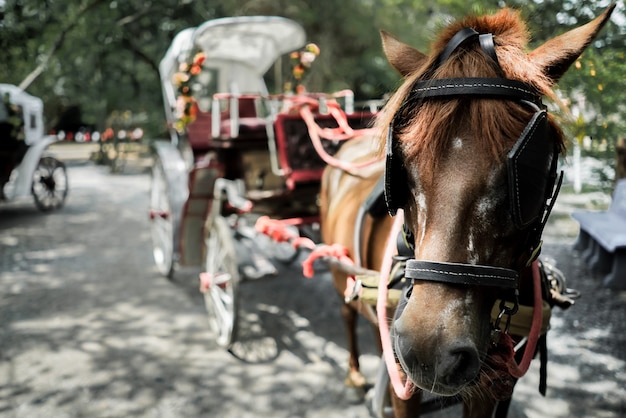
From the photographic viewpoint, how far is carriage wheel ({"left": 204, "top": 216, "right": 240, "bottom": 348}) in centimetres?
374

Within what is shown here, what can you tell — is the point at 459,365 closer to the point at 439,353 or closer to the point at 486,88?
the point at 439,353

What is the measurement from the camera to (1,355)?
378cm

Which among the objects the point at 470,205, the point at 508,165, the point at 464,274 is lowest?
the point at 464,274

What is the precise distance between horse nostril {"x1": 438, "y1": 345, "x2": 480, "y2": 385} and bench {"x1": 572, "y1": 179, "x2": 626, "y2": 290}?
7.94 feet

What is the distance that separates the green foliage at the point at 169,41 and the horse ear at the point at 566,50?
473mm

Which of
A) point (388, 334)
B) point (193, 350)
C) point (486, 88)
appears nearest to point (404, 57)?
point (486, 88)

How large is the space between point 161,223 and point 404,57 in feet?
15.0

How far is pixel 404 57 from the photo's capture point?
66.6 inches

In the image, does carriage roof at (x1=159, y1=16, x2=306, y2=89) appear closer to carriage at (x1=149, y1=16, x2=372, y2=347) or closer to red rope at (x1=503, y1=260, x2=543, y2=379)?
carriage at (x1=149, y1=16, x2=372, y2=347)

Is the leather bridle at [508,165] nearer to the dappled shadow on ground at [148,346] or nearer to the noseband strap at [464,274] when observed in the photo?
the noseband strap at [464,274]

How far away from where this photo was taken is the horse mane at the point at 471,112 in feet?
4.22

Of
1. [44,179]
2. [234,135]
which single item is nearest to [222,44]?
[234,135]

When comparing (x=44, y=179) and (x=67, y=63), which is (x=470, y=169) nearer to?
(x=44, y=179)

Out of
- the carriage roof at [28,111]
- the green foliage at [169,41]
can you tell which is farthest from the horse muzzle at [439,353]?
the carriage roof at [28,111]
